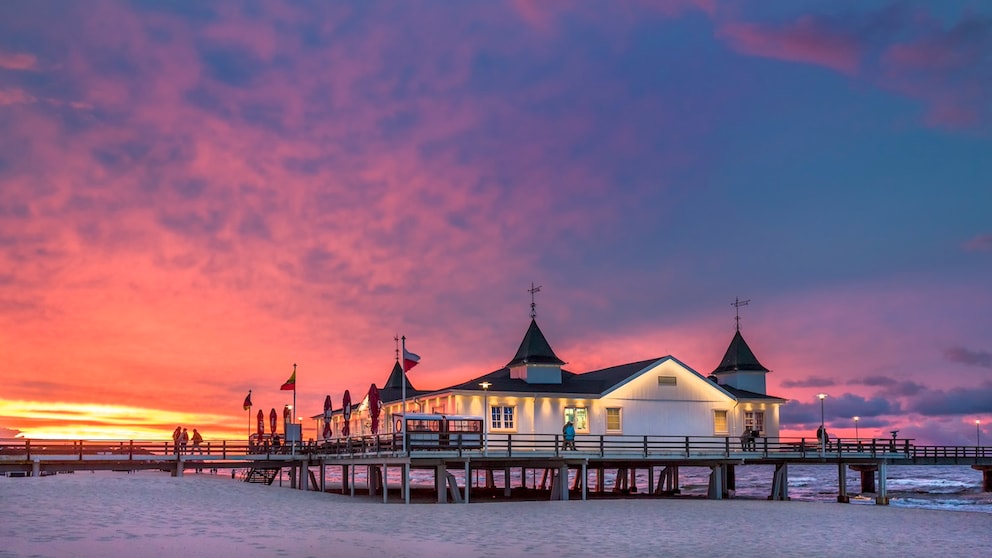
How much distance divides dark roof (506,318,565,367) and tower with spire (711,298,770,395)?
459 inches

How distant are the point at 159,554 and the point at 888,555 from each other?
16128 millimetres

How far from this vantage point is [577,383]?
48.7m

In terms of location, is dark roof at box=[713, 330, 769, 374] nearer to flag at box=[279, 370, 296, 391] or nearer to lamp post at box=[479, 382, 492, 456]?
lamp post at box=[479, 382, 492, 456]

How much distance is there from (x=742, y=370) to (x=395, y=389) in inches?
778

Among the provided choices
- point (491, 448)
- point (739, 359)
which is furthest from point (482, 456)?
point (739, 359)

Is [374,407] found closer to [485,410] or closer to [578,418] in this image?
[485,410]

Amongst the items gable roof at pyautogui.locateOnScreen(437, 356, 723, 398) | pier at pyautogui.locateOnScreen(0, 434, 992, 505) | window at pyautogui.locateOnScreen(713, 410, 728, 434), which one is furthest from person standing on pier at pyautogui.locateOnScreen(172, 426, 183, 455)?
window at pyautogui.locateOnScreen(713, 410, 728, 434)

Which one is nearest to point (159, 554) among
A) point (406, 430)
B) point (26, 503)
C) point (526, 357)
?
point (26, 503)

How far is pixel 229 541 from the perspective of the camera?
813 inches

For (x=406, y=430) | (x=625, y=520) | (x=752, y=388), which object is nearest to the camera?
(x=625, y=520)

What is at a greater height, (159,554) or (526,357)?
(526,357)

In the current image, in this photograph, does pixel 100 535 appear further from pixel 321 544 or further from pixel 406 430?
pixel 406 430

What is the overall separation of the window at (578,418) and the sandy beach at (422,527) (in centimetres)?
797

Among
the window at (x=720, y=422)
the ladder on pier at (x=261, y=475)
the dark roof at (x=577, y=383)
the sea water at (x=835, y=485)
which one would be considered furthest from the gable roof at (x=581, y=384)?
the ladder on pier at (x=261, y=475)
